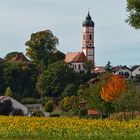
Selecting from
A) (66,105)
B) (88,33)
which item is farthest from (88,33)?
(66,105)

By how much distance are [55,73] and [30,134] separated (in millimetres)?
79320

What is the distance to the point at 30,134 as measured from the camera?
33.5 m

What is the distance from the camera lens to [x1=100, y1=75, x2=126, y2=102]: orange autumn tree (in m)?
81.3

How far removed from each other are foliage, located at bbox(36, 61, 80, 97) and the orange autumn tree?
21817mm

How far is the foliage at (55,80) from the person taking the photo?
111m

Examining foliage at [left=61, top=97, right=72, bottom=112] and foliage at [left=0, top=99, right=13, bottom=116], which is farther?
foliage at [left=61, top=97, right=72, bottom=112]

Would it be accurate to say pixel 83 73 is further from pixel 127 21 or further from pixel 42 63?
pixel 127 21

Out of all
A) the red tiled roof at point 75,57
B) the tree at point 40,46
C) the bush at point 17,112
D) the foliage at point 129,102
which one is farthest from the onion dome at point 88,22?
the foliage at point 129,102

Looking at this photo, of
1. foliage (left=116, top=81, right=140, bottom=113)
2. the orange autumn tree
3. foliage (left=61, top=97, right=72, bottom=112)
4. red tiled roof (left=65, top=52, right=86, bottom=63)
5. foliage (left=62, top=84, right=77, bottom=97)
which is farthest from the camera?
red tiled roof (left=65, top=52, right=86, bottom=63)

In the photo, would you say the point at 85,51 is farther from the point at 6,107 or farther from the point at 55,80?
the point at 6,107

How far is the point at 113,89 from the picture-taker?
8588cm

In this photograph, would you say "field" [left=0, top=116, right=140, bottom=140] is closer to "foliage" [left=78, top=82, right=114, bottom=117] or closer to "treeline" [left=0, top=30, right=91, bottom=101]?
"foliage" [left=78, top=82, right=114, bottom=117]

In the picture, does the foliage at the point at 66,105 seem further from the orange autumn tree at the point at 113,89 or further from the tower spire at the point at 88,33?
the tower spire at the point at 88,33

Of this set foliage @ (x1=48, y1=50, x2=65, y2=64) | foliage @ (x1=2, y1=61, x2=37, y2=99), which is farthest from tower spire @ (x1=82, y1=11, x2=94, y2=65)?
foliage @ (x1=2, y1=61, x2=37, y2=99)
